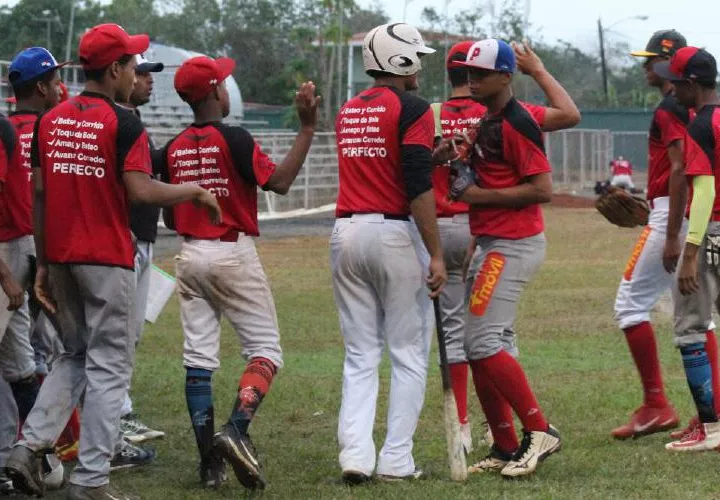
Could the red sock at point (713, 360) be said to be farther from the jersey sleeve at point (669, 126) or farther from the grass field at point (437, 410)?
the jersey sleeve at point (669, 126)

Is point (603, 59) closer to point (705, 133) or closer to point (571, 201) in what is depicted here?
point (571, 201)

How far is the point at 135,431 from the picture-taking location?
8.78 meters

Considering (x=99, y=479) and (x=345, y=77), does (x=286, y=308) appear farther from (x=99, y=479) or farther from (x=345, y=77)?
(x=345, y=77)

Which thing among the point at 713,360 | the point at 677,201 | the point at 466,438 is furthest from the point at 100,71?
the point at 713,360

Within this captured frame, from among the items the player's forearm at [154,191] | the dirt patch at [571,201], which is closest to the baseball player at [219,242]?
the player's forearm at [154,191]

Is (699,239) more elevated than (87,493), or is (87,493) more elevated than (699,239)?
(699,239)

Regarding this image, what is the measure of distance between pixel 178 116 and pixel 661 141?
123 feet

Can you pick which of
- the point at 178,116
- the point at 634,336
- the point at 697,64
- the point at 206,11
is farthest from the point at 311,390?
the point at 206,11

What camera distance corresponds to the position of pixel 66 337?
22.6 ft

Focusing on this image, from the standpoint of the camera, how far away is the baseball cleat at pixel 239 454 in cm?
689

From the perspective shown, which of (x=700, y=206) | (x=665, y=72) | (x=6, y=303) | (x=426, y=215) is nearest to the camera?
(x=6, y=303)

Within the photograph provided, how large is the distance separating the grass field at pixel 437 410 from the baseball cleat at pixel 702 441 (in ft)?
0.43

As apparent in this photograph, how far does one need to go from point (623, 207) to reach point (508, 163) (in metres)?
1.73

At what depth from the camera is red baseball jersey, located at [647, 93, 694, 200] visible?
27.6ft
